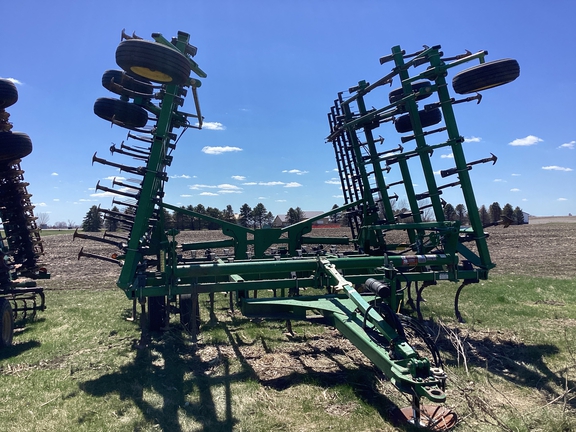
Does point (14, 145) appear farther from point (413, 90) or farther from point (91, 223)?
point (91, 223)

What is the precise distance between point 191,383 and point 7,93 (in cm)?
687

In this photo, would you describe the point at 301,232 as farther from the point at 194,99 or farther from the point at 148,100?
the point at 148,100

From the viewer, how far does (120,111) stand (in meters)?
7.20

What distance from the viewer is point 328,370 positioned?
562 cm

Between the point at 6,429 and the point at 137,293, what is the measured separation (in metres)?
2.13

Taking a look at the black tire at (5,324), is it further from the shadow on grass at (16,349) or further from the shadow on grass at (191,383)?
the shadow on grass at (191,383)

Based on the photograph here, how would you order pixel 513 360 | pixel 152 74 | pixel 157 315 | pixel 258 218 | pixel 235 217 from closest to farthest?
pixel 152 74, pixel 513 360, pixel 157 315, pixel 235 217, pixel 258 218

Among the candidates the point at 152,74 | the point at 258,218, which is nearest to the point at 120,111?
the point at 152,74

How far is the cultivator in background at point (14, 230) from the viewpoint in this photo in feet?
25.5

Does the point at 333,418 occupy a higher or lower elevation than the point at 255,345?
lower

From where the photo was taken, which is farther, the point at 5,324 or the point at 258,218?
the point at 258,218

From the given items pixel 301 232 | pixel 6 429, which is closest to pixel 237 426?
pixel 6 429

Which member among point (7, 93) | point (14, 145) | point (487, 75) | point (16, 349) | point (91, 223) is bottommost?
point (16, 349)

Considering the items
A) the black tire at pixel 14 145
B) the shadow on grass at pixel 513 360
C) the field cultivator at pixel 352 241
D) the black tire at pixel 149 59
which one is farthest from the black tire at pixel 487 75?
the black tire at pixel 14 145
